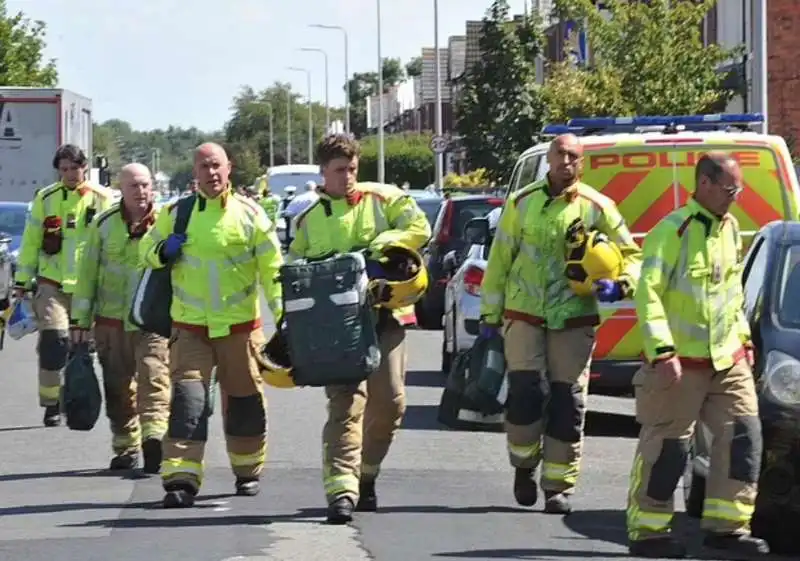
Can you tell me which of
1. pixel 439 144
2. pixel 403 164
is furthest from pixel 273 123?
pixel 439 144

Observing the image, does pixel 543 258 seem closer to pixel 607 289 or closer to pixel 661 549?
pixel 607 289

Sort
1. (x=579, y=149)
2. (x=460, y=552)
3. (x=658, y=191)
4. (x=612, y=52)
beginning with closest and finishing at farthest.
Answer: (x=460, y=552) → (x=579, y=149) → (x=658, y=191) → (x=612, y=52)

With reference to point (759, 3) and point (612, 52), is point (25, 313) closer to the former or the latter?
point (759, 3)

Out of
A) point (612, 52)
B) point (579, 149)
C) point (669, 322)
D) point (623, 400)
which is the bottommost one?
point (623, 400)

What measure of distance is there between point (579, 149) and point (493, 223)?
16.8ft

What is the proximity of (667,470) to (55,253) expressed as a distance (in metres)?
6.67

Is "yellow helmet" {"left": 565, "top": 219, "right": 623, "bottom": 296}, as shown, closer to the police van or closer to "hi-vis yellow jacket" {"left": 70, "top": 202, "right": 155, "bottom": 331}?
"hi-vis yellow jacket" {"left": 70, "top": 202, "right": 155, "bottom": 331}

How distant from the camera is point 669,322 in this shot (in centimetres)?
946

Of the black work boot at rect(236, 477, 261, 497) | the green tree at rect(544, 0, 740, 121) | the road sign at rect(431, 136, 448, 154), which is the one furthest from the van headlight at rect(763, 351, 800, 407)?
the road sign at rect(431, 136, 448, 154)

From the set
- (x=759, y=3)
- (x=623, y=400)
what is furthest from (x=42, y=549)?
(x=759, y=3)

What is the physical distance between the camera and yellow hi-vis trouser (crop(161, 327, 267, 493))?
35.5 feet

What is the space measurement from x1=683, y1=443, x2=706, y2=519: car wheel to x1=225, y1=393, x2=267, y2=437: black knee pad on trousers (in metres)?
2.21

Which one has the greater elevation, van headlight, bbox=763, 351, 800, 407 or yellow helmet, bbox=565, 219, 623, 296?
yellow helmet, bbox=565, 219, 623, 296

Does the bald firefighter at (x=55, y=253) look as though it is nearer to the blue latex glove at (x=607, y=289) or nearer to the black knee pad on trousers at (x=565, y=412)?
the black knee pad on trousers at (x=565, y=412)
